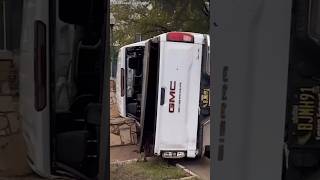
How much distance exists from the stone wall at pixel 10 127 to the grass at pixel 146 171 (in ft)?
15.2

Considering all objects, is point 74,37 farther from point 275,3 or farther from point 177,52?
point 177,52

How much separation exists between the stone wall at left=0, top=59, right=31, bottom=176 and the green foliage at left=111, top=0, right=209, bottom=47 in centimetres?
1242

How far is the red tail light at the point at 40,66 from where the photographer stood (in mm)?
3084

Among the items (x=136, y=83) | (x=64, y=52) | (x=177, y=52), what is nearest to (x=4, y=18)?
(x=64, y=52)

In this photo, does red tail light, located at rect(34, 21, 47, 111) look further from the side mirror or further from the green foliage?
the green foliage

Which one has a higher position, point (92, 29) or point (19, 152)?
point (92, 29)

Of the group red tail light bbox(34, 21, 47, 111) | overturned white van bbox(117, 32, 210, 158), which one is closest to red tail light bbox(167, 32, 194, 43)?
overturned white van bbox(117, 32, 210, 158)

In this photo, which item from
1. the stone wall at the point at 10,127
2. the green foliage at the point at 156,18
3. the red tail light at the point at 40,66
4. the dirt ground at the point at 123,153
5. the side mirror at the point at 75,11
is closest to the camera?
the red tail light at the point at 40,66

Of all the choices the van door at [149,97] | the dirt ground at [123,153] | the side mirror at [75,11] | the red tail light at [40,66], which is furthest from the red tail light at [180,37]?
the red tail light at [40,66]

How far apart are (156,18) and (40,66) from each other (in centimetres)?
1573

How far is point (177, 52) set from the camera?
335 inches

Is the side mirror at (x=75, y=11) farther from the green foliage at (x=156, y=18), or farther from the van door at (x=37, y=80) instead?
the green foliage at (x=156, y=18)

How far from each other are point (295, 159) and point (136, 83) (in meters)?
10.8

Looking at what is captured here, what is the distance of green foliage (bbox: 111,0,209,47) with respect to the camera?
16.7m
